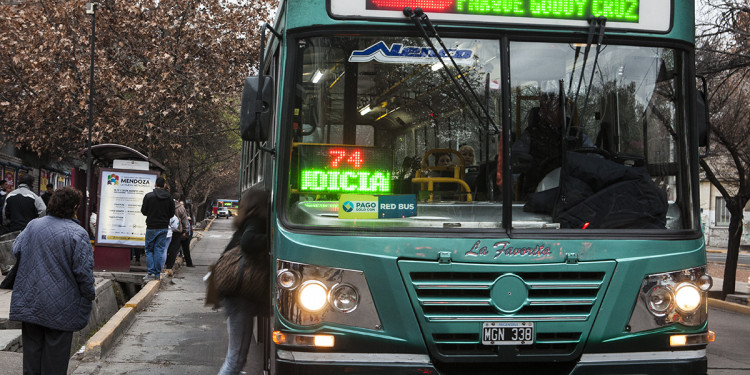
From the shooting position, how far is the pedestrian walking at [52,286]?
18.4 ft

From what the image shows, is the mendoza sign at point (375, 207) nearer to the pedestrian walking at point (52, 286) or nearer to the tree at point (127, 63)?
the pedestrian walking at point (52, 286)

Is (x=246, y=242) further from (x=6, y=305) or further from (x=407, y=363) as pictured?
(x=6, y=305)

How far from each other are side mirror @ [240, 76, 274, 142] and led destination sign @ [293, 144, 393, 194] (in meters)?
0.24

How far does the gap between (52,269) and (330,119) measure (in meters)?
2.38

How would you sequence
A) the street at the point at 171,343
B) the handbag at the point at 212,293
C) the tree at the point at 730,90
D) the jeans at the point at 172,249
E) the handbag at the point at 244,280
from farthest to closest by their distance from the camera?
the jeans at the point at 172,249
the tree at the point at 730,90
the street at the point at 171,343
the handbag at the point at 212,293
the handbag at the point at 244,280

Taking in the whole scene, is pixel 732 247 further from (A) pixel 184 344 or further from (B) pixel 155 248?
(A) pixel 184 344

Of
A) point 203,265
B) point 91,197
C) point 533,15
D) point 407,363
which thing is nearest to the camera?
point 407,363

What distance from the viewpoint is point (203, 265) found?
21.3 metres

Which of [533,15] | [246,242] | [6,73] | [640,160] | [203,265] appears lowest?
[203,265]

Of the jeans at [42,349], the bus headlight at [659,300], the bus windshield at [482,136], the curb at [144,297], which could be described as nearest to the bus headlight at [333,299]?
the bus windshield at [482,136]

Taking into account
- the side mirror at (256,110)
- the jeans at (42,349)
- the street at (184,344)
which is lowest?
the street at (184,344)

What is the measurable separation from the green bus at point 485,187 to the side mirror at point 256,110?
1 centimetres

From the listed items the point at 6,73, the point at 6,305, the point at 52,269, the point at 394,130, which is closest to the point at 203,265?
the point at 6,73

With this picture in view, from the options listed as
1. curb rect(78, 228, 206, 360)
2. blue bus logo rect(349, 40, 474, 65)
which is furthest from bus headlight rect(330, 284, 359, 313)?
curb rect(78, 228, 206, 360)
